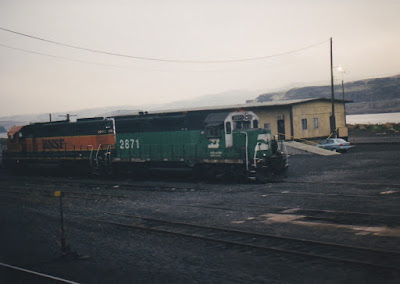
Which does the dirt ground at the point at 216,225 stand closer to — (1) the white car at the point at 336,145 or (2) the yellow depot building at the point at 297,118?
(1) the white car at the point at 336,145

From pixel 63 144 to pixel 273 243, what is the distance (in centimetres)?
2112

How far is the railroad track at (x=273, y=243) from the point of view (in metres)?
7.81

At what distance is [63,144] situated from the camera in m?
27.3

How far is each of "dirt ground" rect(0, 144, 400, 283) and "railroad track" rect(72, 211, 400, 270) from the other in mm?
237

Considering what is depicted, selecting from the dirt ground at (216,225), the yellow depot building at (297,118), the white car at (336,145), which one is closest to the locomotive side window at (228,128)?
the dirt ground at (216,225)

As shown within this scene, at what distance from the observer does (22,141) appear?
30.2 meters

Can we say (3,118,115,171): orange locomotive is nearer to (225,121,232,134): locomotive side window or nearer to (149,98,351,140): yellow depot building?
(225,121,232,134): locomotive side window

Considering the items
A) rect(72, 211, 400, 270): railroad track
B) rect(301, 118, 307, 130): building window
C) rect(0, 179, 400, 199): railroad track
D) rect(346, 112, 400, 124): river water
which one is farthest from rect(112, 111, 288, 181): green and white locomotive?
rect(346, 112, 400, 124): river water

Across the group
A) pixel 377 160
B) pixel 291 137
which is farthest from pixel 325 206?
pixel 291 137

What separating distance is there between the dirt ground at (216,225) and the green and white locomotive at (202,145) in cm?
101

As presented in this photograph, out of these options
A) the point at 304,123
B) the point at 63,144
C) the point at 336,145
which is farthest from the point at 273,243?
the point at 304,123

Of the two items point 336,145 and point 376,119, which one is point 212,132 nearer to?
point 336,145

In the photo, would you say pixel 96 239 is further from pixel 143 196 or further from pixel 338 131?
pixel 338 131

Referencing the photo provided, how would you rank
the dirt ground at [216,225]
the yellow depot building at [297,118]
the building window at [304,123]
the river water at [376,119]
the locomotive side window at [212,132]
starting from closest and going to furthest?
the dirt ground at [216,225] < the locomotive side window at [212,132] < the yellow depot building at [297,118] < the building window at [304,123] < the river water at [376,119]
